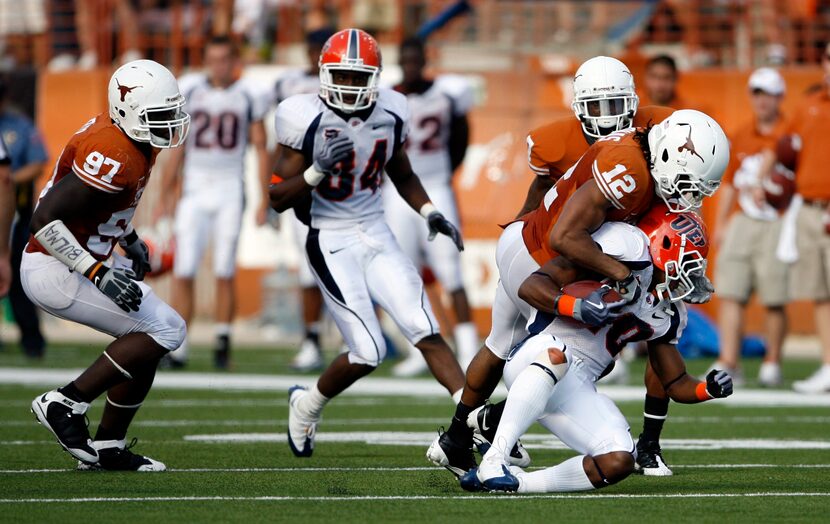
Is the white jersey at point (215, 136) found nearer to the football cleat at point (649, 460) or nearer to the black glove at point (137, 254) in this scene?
the black glove at point (137, 254)

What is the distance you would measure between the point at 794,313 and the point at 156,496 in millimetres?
9263

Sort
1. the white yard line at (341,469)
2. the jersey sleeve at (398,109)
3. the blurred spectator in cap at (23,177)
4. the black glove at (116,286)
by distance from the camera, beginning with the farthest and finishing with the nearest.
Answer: the blurred spectator in cap at (23,177) < the jersey sleeve at (398,109) < the white yard line at (341,469) < the black glove at (116,286)

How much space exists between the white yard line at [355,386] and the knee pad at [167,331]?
2883 mm

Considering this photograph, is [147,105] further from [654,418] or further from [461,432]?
[654,418]

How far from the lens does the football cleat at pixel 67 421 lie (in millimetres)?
5262

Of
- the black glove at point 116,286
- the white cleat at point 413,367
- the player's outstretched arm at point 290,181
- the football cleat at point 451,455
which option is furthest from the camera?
the white cleat at point 413,367

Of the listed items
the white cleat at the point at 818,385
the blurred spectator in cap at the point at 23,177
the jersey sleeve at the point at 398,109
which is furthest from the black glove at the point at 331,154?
the blurred spectator in cap at the point at 23,177

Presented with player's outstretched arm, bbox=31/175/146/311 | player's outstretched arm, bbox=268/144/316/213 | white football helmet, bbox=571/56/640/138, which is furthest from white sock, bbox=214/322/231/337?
white football helmet, bbox=571/56/640/138

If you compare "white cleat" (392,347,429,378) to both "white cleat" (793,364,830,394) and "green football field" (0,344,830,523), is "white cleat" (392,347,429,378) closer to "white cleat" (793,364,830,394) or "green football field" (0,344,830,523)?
"green football field" (0,344,830,523)

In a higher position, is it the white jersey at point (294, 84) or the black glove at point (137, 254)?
the black glove at point (137, 254)

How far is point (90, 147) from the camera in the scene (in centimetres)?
513

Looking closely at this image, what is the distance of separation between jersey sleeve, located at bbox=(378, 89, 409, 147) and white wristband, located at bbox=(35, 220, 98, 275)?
1.56 metres

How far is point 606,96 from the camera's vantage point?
5.47 metres

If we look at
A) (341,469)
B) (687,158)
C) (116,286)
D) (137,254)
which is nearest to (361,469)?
(341,469)
